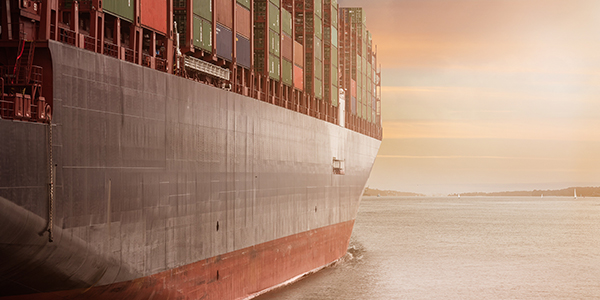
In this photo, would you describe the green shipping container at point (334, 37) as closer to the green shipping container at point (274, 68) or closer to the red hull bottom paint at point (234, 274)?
the green shipping container at point (274, 68)

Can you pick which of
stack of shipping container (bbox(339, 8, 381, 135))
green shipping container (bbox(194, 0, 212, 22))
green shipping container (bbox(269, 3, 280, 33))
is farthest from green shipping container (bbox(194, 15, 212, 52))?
stack of shipping container (bbox(339, 8, 381, 135))

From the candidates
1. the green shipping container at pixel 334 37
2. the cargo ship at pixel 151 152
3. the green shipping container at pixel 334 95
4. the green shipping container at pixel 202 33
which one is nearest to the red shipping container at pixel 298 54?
the cargo ship at pixel 151 152

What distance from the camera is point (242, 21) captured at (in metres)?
26.8

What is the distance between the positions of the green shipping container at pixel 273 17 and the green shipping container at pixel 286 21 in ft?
3.52

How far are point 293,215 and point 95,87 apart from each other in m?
17.1

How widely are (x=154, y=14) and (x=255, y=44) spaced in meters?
11.1

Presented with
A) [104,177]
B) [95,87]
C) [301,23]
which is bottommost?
[104,177]

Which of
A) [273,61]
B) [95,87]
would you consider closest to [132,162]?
[95,87]

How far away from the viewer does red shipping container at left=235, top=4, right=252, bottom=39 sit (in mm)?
26234

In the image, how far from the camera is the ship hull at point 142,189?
45.9 feet

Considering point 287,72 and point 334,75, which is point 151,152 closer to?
point 287,72

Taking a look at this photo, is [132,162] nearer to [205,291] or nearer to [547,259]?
[205,291]

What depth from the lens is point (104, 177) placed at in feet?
51.3

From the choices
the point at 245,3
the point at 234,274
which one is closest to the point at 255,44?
the point at 245,3
